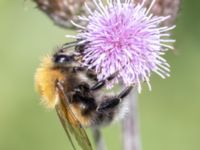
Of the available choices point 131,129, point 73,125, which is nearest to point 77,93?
point 73,125

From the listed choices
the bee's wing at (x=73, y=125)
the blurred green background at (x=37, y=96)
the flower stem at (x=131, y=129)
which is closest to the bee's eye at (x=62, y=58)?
the bee's wing at (x=73, y=125)

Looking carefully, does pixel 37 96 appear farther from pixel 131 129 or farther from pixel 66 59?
pixel 66 59

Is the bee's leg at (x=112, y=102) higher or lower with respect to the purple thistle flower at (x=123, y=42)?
lower

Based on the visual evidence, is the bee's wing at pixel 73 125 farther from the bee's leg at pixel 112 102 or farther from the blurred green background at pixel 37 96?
the blurred green background at pixel 37 96

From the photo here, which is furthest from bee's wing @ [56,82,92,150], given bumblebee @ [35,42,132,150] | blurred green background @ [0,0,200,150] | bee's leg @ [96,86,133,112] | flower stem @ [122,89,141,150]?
blurred green background @ [0,0,200,150]
